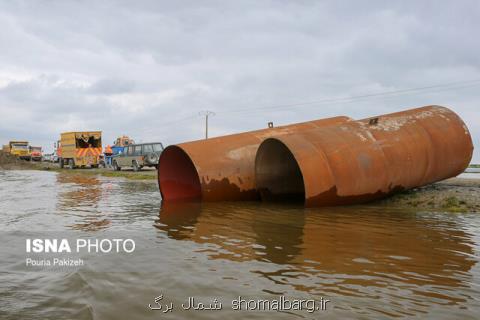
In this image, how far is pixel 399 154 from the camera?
7609mm

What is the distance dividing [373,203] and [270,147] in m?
2.47

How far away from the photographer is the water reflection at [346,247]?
3.18 metres

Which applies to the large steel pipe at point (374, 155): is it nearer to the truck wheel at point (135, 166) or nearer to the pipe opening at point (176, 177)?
the pipe opening at point (176, 177)

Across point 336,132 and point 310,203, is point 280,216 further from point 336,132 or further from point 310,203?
point 336,132

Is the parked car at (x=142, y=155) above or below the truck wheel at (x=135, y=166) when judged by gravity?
above

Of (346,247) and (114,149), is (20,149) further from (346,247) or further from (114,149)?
(346,247)

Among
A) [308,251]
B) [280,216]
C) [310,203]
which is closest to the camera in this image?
[308,251]

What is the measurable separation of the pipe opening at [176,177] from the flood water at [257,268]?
299 cm

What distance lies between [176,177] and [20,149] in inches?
1526

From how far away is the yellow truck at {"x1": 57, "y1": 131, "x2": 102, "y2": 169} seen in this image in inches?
1107

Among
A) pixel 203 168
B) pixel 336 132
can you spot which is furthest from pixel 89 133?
pixel 336 132

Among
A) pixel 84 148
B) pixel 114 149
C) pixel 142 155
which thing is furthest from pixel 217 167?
pixel 114 149

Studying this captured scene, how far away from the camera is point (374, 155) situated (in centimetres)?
745

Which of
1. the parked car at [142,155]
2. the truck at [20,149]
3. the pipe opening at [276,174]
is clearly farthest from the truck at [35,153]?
the pipe opening at [276,174]
